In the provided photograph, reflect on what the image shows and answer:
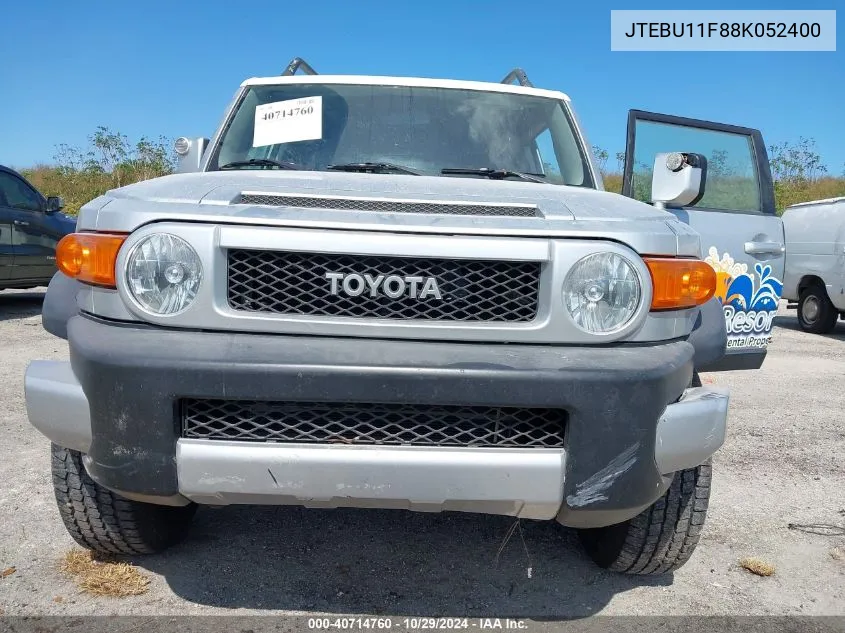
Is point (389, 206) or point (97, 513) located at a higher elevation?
point (389, 206)

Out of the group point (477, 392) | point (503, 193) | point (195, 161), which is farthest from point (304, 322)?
point (195, 161)

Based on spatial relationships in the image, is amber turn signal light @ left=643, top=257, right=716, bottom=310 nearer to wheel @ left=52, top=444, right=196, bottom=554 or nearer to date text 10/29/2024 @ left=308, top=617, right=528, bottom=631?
date text 10/29/2024 @ left=308, top=617, right=528, bottom=631

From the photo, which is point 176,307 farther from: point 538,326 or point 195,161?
point 195,161

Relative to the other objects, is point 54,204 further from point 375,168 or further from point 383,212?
point 383,212

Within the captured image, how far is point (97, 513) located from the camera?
2285 mm

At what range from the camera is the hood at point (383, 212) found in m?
1.84

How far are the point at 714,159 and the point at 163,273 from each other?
137 inches

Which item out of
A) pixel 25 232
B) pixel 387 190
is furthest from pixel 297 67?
pixel 25 232

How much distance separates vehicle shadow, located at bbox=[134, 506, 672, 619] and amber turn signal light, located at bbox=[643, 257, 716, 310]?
107 cm

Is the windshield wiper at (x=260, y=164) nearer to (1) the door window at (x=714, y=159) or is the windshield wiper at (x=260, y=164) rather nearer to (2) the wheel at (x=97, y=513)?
(2) the wheel at (x=97, y=513)

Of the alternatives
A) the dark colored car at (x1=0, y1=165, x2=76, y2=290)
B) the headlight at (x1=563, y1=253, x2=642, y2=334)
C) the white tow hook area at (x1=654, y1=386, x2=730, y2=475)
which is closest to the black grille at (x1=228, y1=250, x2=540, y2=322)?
the headlight at (x1=563, y1=253, x2=642, y2=334)

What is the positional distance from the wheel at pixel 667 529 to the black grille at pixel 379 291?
0.87m

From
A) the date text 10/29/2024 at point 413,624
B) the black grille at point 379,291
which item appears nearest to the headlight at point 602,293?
the black grille at point 379,291

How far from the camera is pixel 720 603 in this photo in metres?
2.35
